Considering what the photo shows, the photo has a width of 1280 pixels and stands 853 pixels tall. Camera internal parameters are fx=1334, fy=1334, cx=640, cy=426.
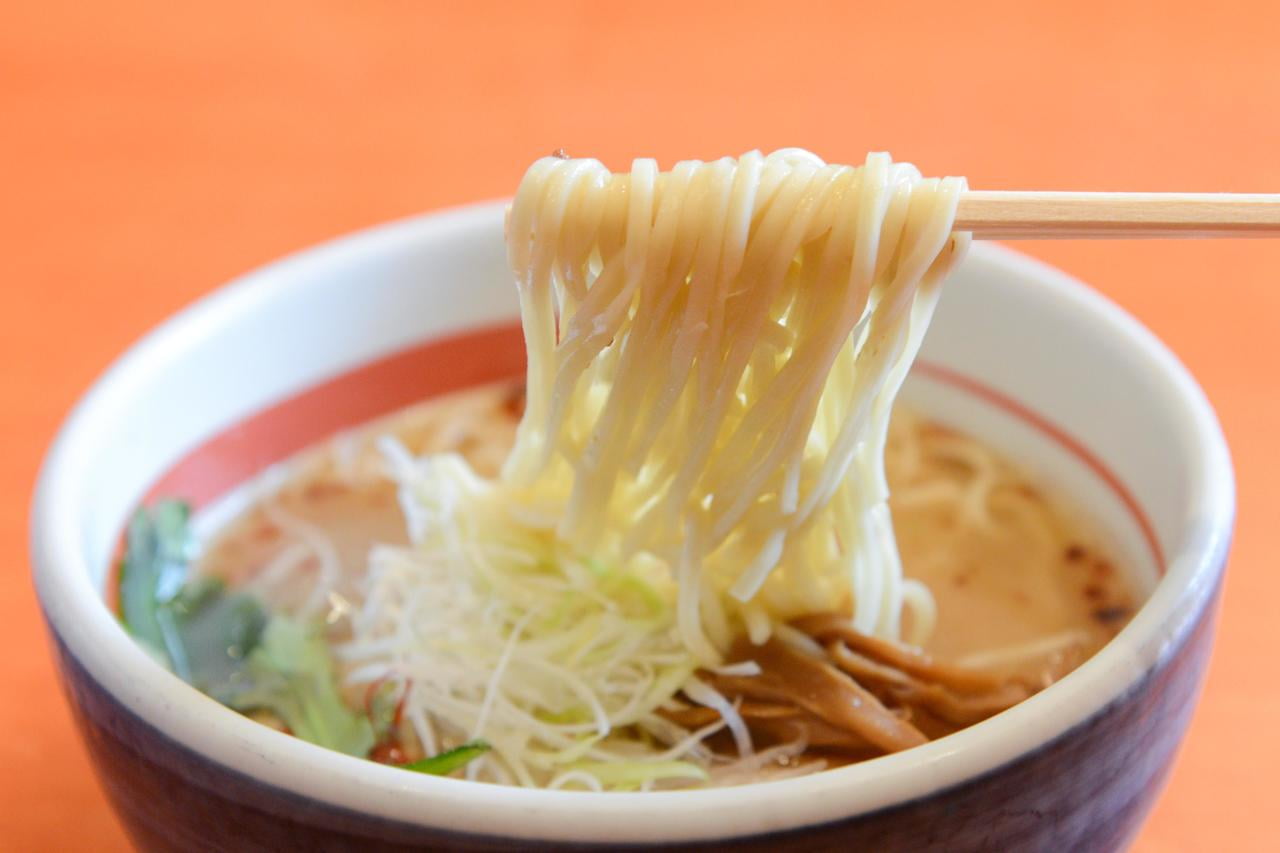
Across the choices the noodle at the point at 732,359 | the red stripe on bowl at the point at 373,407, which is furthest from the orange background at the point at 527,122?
the noodle at the point at 732,359

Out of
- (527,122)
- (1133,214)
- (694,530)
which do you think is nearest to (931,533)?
(694,530)

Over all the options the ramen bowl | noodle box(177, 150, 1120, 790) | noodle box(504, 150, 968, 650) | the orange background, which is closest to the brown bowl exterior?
the ramen bowl

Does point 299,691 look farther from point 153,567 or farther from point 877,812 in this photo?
point 877,812

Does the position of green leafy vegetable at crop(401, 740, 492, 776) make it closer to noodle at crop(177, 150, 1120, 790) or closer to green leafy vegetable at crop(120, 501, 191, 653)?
noodle at crop(177, 150, 1120, 790)

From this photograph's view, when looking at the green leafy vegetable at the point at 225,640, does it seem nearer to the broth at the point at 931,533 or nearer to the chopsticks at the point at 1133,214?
the broth at the point at 931,533

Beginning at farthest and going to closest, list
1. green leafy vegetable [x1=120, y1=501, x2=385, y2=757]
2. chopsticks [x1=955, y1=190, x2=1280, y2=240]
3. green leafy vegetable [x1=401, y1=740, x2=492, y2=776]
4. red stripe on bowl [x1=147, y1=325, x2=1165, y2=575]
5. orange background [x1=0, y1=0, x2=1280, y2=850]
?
orange background [x1=0, y1=0, x2=1280, y2=850] < red stripe on bowl [x1=147, y1=325, x2=1165, y2=575] < green leafy vegetable [x1=120, y1=501, x2=385, y2=757] < green leafy vegetable [x1=401, y1=740, x2=492, y2=776] < chopsticks [x1=955, y1=190, x2=1280, y2=240]

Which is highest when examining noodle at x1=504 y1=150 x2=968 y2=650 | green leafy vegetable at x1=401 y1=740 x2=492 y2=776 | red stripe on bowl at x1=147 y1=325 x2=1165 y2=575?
noodle at x1=504 y1=150 x2=968 y2=650
